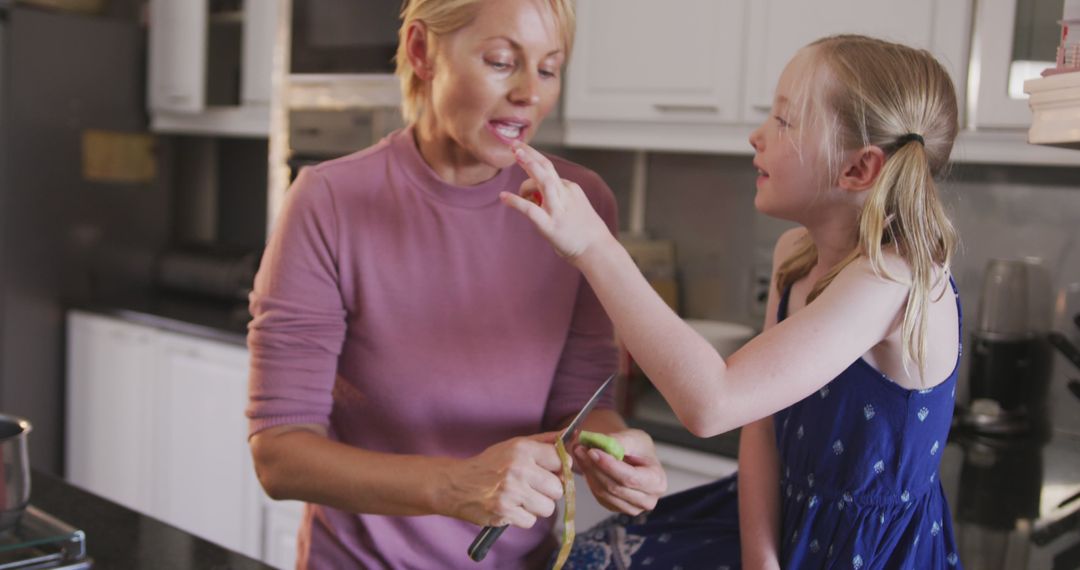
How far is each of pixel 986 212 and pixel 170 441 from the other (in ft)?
7.49

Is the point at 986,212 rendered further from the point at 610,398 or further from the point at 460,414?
the point at 460,414

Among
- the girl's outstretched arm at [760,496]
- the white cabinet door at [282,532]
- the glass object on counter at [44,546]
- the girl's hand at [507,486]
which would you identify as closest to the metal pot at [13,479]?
the glass object on counter at [44,546]

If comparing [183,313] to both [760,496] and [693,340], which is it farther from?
[693,340]

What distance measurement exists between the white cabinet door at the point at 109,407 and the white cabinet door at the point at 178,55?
72cm

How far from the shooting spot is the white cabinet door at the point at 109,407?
125 inches

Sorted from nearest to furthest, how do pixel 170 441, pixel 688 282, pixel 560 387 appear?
pixel 560 387 < pixel 688 282 < pixel 170 441

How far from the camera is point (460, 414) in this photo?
1.24 m

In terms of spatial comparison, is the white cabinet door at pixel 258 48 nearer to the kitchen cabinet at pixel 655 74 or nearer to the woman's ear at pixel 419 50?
the kitchen cabinet at pixel 655 74

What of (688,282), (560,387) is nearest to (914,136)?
(560,387)

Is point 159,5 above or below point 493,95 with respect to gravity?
above

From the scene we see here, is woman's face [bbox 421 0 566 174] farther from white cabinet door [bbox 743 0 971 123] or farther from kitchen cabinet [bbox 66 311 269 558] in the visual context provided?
kitchen cabinet [bbox 66 311 269 558]

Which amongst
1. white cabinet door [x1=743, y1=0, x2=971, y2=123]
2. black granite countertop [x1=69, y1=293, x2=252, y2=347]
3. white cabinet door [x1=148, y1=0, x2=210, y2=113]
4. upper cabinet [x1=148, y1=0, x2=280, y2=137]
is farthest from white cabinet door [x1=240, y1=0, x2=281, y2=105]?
white cabinet door [x1=743, y1=0, x2=971, y2=123]

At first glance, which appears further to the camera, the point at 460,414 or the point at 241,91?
the point at 241,91

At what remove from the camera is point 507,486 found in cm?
98
